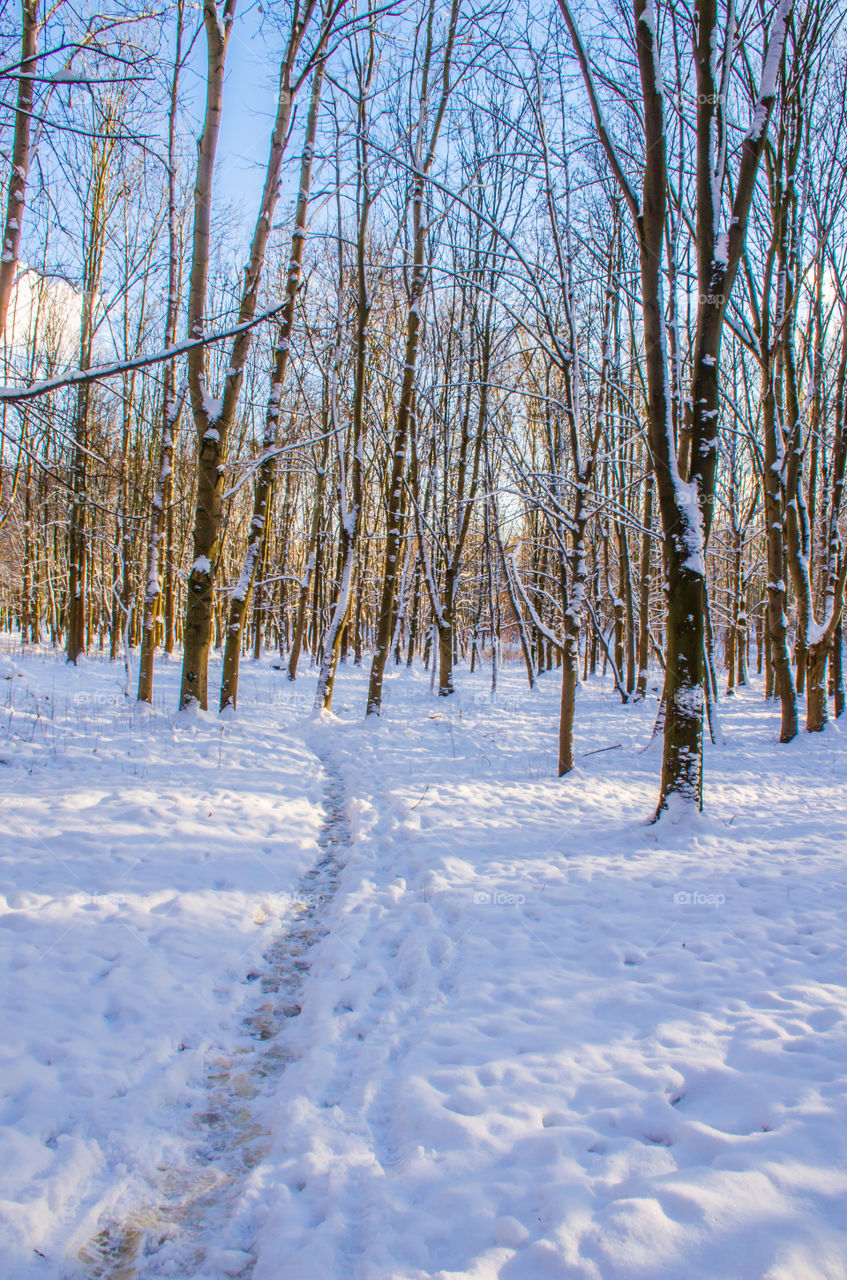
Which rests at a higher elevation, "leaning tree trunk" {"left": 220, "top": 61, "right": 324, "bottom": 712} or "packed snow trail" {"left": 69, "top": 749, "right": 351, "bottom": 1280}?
"leaning tree trunk" {"left": 220, "top": 61, "right": 324, "bottom": 712}

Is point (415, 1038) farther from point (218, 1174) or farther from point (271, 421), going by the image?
point (271, 421)

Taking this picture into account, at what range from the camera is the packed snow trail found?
196 centimetres

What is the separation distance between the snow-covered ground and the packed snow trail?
0.01m

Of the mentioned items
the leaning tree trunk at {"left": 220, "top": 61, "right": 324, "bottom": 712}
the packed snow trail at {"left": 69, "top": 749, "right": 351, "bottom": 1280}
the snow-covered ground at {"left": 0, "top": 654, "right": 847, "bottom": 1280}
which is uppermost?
the leaning tree trunk at {"left": 220, "top": 61, "right": 324, "bottom": 712}

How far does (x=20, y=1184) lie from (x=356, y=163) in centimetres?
1405

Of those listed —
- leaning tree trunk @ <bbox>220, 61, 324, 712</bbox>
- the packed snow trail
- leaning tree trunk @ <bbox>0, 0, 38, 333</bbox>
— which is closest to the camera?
the packed snow trail

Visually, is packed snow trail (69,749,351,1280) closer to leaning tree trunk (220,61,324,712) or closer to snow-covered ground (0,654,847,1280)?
snow-covered ground (0,654,847,1280)

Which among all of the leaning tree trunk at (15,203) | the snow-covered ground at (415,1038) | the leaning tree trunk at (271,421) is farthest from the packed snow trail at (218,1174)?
the leaning tree trunk at (271,421)

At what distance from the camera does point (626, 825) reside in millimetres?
6078

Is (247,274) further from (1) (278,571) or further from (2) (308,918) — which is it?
(1) (278,571)

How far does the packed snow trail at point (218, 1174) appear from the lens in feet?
6.43

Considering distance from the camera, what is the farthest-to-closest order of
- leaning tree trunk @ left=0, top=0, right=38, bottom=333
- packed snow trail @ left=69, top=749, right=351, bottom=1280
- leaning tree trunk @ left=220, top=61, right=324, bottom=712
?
leaning tree trunk @ left=220, top=61, right=324, bottom=712, leaning tree trunk @ left=0, top=0, right=38, bottom=333, packed snow trail @ left=69, top=749, right=351, bottom=1280

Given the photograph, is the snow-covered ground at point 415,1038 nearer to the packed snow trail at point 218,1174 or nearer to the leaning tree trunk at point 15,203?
the packed snow trail at point 218,1174

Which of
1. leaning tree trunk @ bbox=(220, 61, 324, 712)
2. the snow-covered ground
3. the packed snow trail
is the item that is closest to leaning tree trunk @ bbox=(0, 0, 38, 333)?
leaning tree trunk @ bbox=(220, 61, 324, 712)
